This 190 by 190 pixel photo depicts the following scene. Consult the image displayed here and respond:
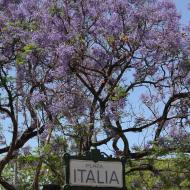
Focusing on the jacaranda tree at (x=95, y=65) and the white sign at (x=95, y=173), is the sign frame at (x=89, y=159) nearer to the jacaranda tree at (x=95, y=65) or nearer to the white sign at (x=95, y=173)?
the white sign at (x=95, y=173)

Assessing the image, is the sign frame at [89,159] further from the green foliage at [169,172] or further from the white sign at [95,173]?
the green foliage at [169,172]

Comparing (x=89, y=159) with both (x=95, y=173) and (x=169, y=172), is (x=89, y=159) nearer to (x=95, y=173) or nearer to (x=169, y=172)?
(x=95, y=173)

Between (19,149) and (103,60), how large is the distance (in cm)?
314

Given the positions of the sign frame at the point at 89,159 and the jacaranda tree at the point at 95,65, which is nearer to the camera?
the sign frame at the point at 89,159

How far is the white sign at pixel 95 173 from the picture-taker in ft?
11.9

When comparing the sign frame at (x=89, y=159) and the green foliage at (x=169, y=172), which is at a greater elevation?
the green foliage at (x=169, y=172)

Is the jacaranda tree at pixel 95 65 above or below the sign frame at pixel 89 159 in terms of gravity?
above

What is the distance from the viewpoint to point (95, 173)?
12.2 feet

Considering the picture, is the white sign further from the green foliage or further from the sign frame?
the green foliage

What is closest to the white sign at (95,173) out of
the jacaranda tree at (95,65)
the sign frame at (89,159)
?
the sign frame at (89,159)

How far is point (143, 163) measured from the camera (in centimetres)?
1260

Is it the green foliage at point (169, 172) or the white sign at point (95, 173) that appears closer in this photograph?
the white sign at point (95, 173)

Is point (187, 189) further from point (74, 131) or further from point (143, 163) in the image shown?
point (74, 131)

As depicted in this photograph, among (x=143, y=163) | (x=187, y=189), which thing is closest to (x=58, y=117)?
(x=143, y=163)
